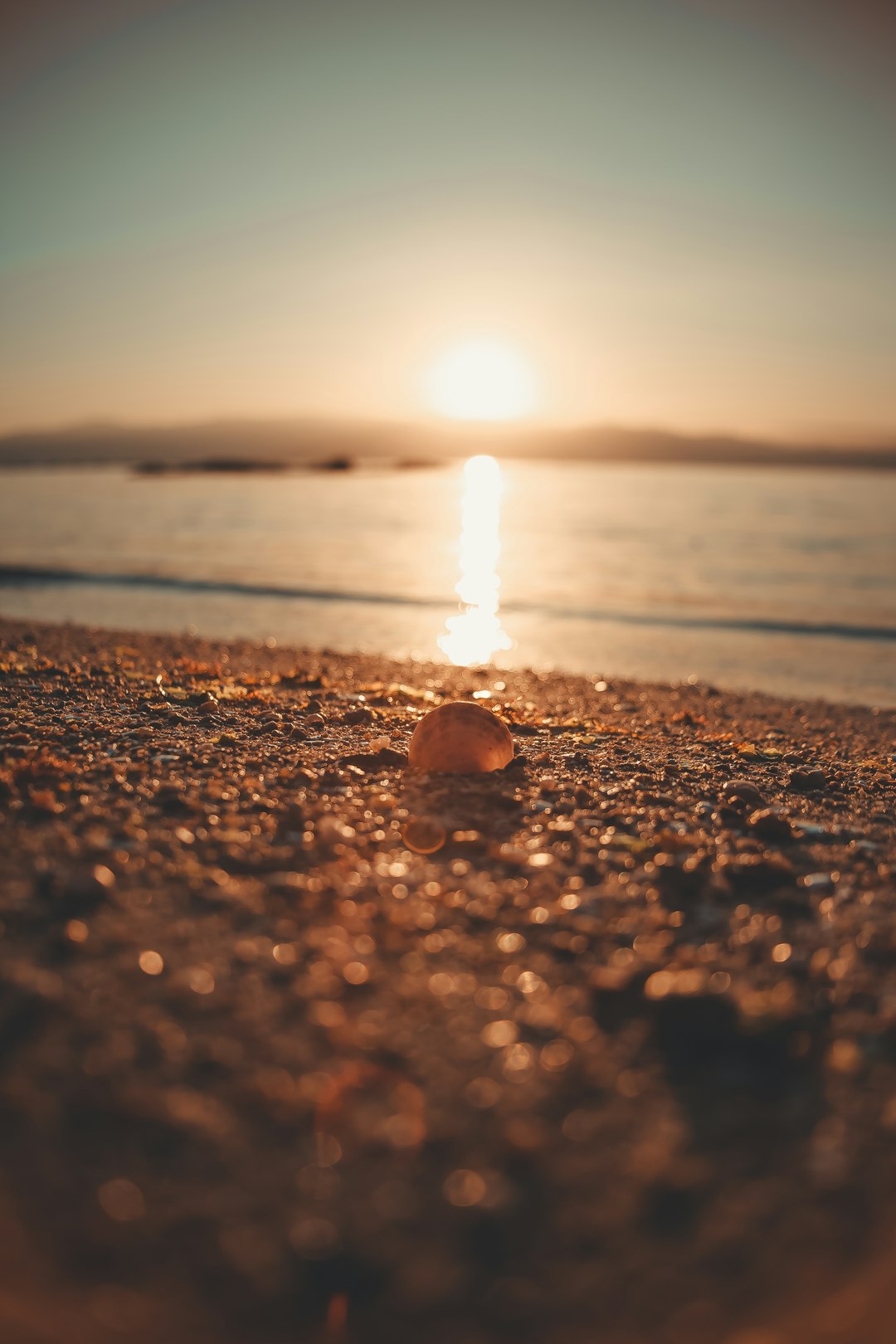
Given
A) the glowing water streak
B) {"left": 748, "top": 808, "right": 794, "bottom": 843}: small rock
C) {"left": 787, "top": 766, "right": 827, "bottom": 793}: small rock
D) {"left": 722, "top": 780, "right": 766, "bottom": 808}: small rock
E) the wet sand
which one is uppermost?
the glowing water streak

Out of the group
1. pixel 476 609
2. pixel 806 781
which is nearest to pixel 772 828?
pixel 806 781

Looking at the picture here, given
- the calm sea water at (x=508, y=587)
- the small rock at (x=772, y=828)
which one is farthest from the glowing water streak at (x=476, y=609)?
the small rock at (x=772, y=828)

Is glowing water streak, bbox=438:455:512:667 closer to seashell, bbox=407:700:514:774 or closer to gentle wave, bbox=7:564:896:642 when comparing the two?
gentle wave, bbox=7:564:896:642

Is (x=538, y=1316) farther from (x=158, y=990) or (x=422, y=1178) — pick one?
(x=158, y=990)

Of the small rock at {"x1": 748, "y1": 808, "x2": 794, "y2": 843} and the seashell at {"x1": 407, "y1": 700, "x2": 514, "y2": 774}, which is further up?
the seashell at {"x1": 407, "y1": 700, "x2": 514, "y2": 774}

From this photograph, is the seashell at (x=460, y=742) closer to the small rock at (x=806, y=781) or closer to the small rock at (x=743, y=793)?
the small rock at (x=743, y=793)

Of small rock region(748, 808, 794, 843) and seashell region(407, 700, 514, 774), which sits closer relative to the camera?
small rock region(748, 808, 794, 843)

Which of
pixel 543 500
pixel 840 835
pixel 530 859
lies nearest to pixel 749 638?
pixel 840 835

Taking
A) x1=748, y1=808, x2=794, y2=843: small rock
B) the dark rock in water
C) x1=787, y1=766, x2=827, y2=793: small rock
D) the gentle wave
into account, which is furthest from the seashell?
the gentle wave

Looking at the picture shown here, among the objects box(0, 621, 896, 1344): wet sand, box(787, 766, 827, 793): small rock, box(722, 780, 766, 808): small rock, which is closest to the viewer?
box(0, 621, 896, 1344): wet sand
